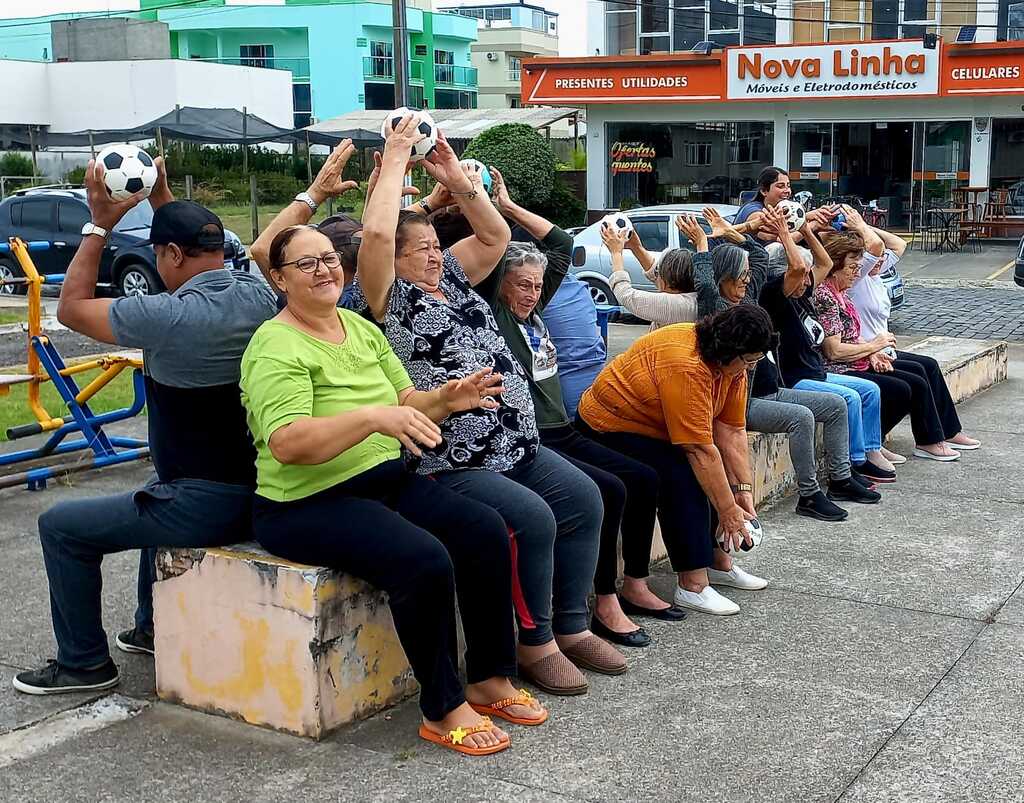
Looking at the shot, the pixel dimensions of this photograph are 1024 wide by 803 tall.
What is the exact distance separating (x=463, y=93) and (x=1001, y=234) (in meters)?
51.5

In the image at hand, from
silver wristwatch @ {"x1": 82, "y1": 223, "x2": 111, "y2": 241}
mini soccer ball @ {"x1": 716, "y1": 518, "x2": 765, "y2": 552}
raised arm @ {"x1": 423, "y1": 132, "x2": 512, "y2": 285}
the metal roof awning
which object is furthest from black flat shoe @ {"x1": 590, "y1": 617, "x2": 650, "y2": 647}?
the metal roof awning

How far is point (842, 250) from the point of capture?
7207mm

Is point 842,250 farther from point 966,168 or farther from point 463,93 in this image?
point 463,93

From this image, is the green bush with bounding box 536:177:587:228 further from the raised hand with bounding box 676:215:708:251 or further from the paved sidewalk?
the paved sidewalk

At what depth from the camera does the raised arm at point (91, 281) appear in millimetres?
3985

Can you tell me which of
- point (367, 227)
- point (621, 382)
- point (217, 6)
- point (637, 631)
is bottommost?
point (637, 631)

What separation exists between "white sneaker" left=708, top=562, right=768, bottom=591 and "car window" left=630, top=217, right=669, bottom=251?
1055 centimetres

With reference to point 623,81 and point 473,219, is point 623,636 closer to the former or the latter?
point 473,219

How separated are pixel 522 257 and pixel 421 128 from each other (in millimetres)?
643

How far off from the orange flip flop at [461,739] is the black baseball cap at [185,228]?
1.70 metres

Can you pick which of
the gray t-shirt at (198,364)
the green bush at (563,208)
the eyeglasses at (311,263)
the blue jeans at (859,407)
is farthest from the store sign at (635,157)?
the eyeglasses at (311,263)

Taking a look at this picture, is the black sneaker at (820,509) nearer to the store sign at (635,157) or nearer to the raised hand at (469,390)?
the raised hand at (469,390)

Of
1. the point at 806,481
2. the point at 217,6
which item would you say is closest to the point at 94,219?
the point at 806,481

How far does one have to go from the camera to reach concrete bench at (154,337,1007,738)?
12.7ft
